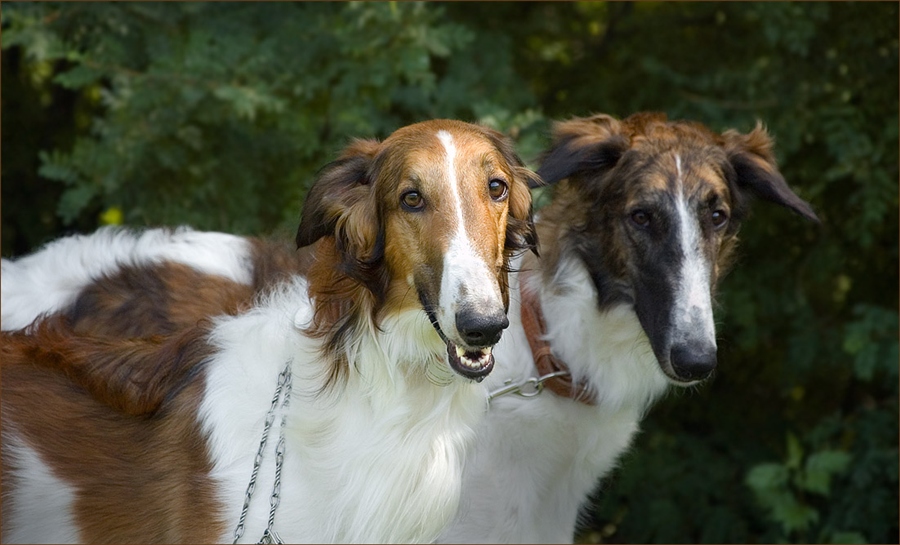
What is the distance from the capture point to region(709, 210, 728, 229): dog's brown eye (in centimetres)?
369

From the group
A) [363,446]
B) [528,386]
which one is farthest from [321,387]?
[528,386]

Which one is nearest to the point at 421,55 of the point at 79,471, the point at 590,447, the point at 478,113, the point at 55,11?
the point at 478,113

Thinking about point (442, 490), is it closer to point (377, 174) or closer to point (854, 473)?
point (377, 174)

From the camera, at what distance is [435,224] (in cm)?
290

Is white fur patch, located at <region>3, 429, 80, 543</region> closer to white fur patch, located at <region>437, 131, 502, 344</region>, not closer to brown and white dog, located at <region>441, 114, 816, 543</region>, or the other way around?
brown and white dog, located at <region>441, 114, 816, 543</region>

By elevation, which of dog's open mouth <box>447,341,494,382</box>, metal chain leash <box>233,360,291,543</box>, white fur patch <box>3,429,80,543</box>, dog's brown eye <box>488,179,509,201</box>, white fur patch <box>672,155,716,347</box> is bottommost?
white fur patch <box>3,429,80,543</box>

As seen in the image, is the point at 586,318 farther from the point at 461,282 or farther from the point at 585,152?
the point at 461,282

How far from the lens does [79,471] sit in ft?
11.3

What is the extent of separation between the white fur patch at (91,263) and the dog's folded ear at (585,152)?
134 centimetres

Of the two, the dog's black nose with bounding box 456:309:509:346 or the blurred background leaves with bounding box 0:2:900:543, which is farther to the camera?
the blurred background leaves with bounding box 0:2:900:543

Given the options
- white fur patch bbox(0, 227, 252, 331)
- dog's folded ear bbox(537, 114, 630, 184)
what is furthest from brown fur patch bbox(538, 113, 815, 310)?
white fur patch bbox(0, 227, 252, 331)

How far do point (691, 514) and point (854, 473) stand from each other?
3.35 ft

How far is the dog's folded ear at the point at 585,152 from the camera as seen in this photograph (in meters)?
3.83

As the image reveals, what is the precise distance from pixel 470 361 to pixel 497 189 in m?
0.50
